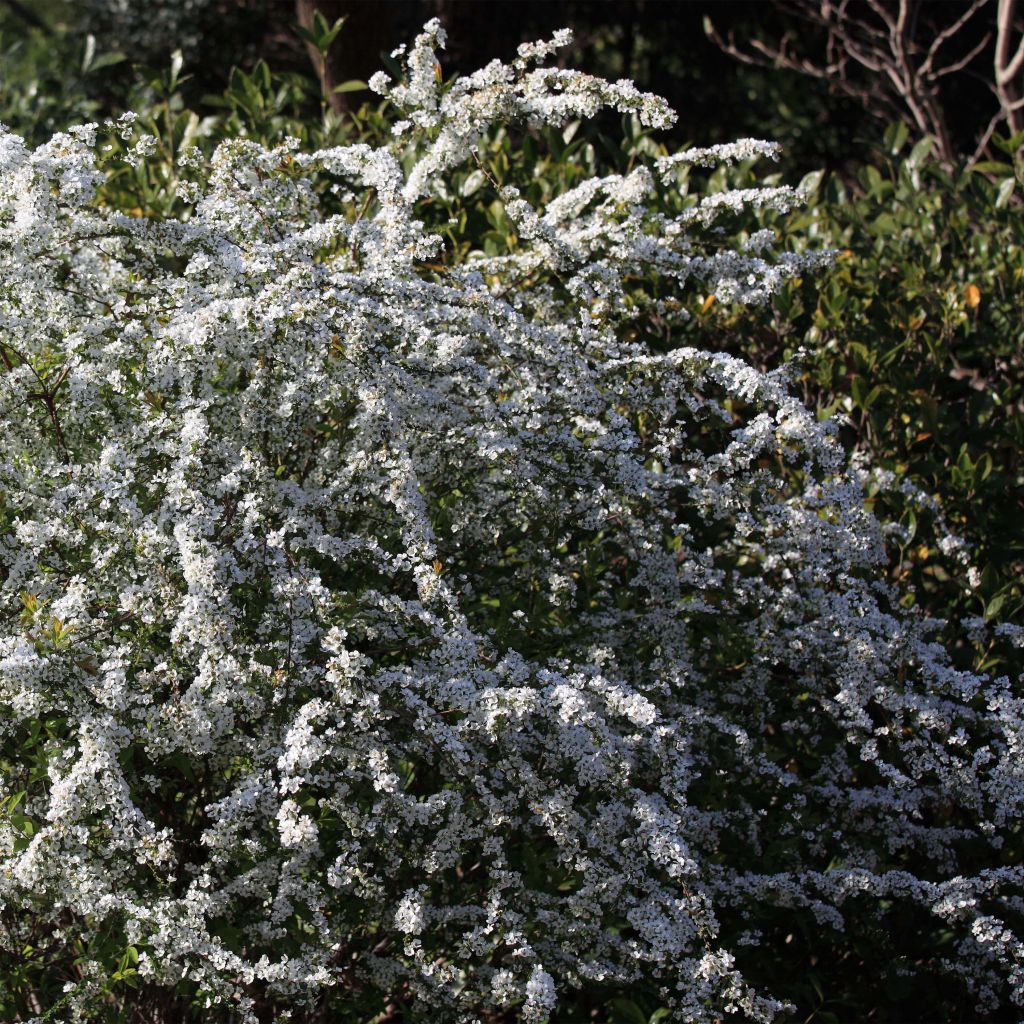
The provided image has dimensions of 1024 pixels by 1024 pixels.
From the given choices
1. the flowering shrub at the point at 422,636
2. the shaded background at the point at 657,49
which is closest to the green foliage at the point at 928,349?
the flowering shrub at the point at 422,636

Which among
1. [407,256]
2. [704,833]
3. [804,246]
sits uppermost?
[407,256]

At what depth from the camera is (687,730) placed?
132 inches

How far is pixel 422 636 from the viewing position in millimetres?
3027

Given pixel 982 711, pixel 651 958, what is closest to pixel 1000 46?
pixel 982 711

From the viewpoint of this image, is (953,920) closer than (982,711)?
Yes

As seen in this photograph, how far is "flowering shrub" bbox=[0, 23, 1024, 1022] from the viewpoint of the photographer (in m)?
2.77

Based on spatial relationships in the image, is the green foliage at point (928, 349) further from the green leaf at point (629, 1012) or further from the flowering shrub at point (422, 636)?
the green leaf at point (629, 1012)

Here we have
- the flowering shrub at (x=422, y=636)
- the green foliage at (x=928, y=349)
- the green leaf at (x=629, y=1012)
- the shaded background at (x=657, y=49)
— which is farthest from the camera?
the shaded background at (x=657, y=49)

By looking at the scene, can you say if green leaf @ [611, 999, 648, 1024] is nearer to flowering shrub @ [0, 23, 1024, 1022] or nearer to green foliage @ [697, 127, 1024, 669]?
flowering shrub @ [0, 23, 1024, 1022]

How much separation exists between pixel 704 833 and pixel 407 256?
155 cm

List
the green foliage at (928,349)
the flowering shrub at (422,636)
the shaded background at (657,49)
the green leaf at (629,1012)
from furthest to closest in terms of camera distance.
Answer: the shaded background at (657,49)
the green foliage at (928,349)
the green leaf at (629,1012)
the flowering shrub at (422,636)

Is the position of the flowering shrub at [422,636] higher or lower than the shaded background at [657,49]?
higher

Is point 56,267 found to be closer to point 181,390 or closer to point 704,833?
point 181,390

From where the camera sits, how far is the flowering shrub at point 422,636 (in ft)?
9.09
